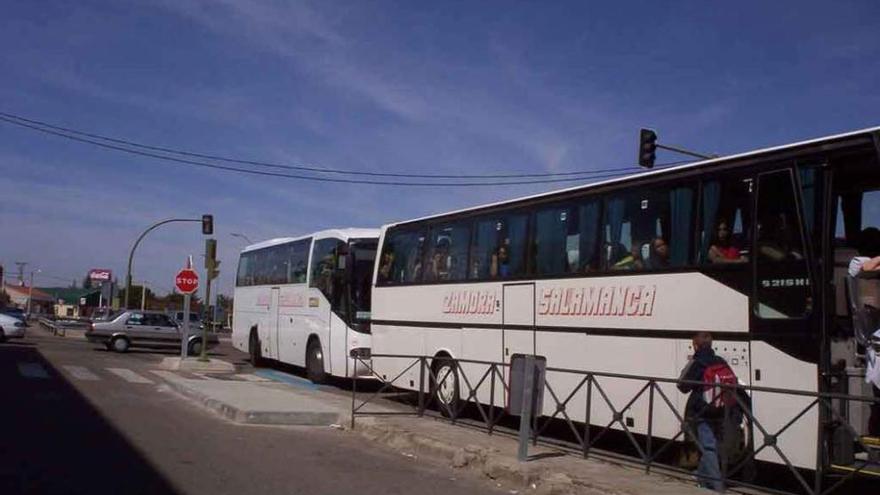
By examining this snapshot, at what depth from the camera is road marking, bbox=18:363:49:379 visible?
19062mm

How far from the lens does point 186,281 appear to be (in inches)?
888

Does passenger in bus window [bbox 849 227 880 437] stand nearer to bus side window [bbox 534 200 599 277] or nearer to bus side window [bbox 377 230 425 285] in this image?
bus side window [bbox 534 200 599 277]

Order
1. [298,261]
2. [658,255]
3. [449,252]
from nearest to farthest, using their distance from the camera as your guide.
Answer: [658,255]
[449,252]
[298,261]

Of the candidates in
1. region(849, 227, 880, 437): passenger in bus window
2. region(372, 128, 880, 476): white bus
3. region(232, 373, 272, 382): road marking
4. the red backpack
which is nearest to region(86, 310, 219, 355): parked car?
region(232, 373, 272, 382): road marking

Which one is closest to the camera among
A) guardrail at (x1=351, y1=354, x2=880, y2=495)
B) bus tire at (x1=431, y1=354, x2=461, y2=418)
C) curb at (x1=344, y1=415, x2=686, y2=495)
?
guardrail at (x1=351, y1=354, x2=880, y2=495)

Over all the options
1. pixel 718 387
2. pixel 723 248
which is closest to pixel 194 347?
pixel 723 248

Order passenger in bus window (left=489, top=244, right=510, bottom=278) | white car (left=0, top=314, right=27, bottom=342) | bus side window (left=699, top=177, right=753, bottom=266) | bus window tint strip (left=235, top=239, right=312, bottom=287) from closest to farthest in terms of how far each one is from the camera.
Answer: bus side window (left=699, top=177, right=753, bottom=266), passenger in bus window (left=489, top=244, right=510, bottom=278), bus window tint strip (left=235, top=239, right=312, bottom=287), white car (left=0, top=314, right=27, bottom=342)

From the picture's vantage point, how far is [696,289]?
380 inches

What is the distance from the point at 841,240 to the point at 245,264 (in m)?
20.5

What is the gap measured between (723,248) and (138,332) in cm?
2534

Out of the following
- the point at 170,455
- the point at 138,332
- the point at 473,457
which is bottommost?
the point at 170,455

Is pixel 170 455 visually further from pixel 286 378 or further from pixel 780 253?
pixel 286 378

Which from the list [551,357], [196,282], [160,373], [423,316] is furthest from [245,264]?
[551,357]

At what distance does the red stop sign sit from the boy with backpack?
16.3 meters
